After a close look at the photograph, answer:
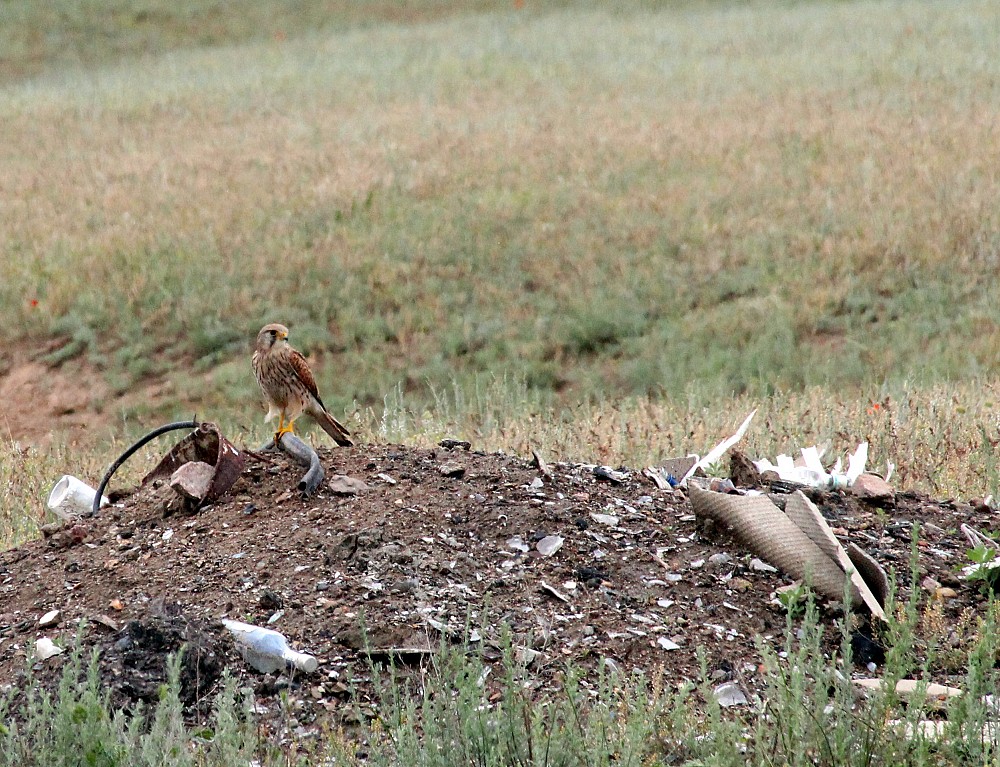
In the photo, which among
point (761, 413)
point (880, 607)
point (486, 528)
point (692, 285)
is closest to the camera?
point (880, 607)

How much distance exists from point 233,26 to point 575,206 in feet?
80.9

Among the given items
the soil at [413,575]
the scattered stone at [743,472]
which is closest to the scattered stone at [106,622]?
the soil at [413,575]

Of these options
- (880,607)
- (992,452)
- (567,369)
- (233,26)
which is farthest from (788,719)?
(233,26)

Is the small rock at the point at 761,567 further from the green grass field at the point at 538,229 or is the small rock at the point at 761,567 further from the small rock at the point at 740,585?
the green grass field at the point at 538,229

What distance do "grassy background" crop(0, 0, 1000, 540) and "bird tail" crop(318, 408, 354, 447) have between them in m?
1.37

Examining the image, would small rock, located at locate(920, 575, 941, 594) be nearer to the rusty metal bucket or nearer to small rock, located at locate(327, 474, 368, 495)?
small rock, located at locate(327, 474, 368, 495)

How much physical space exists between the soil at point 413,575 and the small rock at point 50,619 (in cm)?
2

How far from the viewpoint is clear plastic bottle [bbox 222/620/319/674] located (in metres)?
3.53

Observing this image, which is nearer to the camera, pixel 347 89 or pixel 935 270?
pixel 935 270

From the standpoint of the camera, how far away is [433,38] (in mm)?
30641

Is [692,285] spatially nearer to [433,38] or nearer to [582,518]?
[582,518]

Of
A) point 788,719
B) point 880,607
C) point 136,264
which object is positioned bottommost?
point 136,264

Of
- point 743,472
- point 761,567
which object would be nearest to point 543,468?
point 743,472

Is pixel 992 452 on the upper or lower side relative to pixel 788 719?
lower
